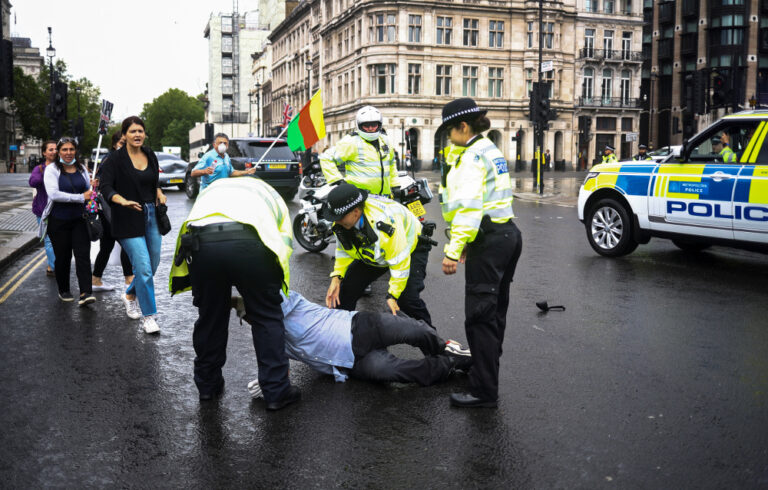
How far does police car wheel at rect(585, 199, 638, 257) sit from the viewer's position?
10570 millimetres

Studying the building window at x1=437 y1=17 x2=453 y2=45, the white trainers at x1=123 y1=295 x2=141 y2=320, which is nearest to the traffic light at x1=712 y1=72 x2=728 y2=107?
the white trainers at x1=123 y1=295 x2=141 y2=320

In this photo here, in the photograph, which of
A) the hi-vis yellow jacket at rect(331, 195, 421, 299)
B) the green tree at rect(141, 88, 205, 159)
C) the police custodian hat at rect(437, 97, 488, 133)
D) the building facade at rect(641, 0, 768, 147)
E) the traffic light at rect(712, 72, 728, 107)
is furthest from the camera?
the green tree at rect(141, 88, 205, 159)

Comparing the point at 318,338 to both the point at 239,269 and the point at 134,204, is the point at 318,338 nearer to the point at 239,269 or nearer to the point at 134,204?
the point at 239,269

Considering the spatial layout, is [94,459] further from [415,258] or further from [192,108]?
[192,108]

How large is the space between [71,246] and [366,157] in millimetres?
3123

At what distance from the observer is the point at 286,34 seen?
9162cm

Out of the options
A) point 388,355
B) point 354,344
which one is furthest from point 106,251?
point 388,355

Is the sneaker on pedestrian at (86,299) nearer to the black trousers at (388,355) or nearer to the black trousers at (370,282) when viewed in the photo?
the black trousers at (370,282)

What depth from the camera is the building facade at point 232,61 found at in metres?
111

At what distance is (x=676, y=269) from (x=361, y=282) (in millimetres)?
5863

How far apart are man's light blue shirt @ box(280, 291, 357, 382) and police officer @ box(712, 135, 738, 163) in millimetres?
6337

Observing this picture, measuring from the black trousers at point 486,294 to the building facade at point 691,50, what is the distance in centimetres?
6864

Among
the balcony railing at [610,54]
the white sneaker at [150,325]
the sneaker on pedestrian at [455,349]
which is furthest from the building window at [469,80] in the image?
the sneaker on pedestrian at [455,349]

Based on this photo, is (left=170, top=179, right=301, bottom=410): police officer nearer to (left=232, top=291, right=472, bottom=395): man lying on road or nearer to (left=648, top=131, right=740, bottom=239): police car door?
(left=232, top=291, right=472, bottom=395): man lying on road
